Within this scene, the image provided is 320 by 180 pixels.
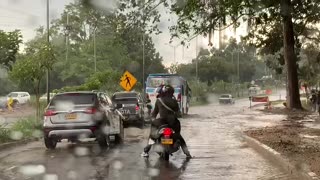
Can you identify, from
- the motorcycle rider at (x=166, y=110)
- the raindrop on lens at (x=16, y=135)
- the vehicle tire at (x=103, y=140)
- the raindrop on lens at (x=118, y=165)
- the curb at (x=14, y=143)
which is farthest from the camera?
the raindrop on lens at (x=16, y=135)

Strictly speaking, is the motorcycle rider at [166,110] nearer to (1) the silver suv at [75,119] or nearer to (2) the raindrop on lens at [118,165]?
(2) the raindrop on lens at [118,165]

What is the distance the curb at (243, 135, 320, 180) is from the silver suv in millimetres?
4354

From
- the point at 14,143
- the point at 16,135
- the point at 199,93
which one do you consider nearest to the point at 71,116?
the point at 14,143

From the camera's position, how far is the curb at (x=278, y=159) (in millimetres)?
9393

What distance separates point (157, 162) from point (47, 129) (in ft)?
14.2

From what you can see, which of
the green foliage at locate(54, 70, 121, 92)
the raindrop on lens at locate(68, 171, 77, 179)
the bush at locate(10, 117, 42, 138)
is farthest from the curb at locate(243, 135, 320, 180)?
the green foliage at locate(54, 70, 121, 92)

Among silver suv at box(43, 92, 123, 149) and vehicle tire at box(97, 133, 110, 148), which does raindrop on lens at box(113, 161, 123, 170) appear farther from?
vehicle tire at box(97, 133, 110, 148)

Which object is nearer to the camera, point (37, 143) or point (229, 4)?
point (229, 4)

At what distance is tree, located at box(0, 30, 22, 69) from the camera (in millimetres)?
16188

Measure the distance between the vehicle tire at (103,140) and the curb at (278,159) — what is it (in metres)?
4.22

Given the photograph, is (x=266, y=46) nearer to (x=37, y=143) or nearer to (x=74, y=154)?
(x=37, y=143)

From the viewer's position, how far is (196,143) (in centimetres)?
1688

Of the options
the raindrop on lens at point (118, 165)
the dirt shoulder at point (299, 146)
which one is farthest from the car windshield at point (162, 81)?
the raindrop on lens at point (118, 165)

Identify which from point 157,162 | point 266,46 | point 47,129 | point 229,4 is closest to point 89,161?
point 157,162
